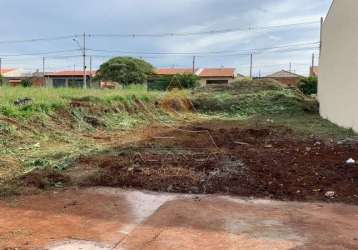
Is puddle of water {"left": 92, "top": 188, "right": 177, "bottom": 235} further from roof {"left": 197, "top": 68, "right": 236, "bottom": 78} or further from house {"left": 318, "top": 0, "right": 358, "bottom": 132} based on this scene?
roof {"left": 197, "top": 68, "right": 236, "bottom": 78}

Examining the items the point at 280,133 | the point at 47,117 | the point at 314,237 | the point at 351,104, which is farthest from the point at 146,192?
the point at 351,104

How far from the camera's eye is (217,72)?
176 feet

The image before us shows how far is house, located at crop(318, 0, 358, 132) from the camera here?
11.5 metres

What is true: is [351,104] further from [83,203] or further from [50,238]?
[50,238]

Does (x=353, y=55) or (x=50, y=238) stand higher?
(x=353, y=55)

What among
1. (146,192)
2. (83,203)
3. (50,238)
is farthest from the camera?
(146,192)

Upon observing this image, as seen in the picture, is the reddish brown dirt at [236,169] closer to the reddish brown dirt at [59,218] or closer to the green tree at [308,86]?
the reddish brown dirt at [59,218]

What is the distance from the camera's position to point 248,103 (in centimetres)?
A: 2117

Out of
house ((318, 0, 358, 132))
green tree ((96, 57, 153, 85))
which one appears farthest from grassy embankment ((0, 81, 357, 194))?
green tree ((96, 57, 153, 85))

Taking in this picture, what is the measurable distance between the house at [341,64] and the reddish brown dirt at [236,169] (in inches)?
121

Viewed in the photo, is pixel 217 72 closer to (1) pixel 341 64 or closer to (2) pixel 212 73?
(2) pixel 212 73

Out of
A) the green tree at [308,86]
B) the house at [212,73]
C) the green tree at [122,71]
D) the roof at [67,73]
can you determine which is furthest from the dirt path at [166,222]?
the roof at [67,73]

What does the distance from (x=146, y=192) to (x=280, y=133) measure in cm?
686

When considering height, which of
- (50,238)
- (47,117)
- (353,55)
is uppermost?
(353,55)
